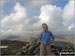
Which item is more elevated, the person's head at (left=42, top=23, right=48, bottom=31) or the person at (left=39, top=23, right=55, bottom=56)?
the person's head at (left=42, top=23, right=48, bottom=31)

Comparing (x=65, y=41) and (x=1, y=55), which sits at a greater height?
(x=65, y=41)

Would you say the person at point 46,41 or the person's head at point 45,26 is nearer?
the person at point 46,41

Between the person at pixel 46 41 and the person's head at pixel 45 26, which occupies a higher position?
the person's head at pixel 45 26

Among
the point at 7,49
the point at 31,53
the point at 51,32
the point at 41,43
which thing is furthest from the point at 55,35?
the point at 7,49

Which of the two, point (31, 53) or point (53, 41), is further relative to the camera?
point (31, 53)

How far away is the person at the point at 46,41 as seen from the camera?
704 cm

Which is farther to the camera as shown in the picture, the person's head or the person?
the person's head

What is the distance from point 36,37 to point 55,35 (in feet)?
2.71

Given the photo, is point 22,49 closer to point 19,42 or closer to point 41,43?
point 19,42

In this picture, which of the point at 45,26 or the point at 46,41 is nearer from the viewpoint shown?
the point at 46,41

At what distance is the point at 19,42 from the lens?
780cm

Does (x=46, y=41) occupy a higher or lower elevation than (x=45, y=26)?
lower

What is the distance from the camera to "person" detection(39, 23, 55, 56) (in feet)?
23.1

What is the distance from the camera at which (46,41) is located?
7.03 metres
